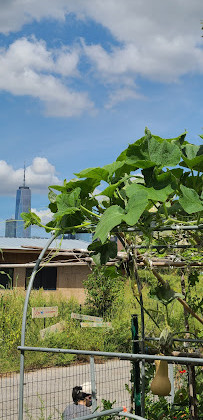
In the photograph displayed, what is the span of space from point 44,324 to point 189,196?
368 inches

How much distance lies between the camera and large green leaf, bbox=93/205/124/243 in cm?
137

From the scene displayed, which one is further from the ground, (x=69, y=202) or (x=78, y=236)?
(x=78, y=236)

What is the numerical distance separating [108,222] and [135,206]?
0.10 meters

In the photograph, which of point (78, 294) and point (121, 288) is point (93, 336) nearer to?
point (121, 288)

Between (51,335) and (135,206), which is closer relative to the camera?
(135,206)

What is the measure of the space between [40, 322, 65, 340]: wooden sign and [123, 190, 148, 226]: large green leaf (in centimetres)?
894

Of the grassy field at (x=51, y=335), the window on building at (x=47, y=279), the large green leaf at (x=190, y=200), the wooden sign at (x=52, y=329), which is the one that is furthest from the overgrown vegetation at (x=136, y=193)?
the window on building at (x=47, y=279)

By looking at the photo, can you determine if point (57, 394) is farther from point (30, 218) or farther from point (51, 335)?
point (30, 218)

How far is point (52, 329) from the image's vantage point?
10.4 m

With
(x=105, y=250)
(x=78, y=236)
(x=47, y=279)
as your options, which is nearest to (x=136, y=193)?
(x=105, y=250)

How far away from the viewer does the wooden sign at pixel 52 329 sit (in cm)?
990

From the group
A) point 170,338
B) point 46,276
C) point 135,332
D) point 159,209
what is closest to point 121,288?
point 46,276

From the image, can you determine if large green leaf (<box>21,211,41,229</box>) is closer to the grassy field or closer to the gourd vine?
the gourd vine

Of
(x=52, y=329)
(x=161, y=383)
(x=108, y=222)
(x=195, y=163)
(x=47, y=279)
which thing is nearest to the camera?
(x=108, y=222)
